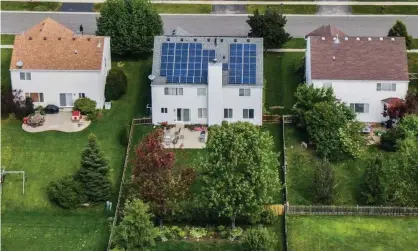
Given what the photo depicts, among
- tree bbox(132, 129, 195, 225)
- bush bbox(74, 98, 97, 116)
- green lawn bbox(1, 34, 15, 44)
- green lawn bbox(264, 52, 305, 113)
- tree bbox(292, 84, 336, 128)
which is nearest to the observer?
tree bbox(132, 129, 195, 225)

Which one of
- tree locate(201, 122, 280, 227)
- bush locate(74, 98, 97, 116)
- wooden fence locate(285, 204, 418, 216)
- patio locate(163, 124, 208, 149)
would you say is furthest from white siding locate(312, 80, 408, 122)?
bush locate(74, 98, 97, 116)

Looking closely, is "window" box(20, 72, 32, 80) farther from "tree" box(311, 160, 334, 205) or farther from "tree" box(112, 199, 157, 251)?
"tree" box(311, 160, 334, 205)

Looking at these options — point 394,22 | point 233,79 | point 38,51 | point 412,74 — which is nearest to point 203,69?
point 233,79

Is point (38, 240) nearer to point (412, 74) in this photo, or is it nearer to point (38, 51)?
point (38, 51)

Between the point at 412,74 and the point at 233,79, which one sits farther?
the point at 412,74

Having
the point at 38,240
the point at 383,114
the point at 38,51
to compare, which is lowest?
the point at 38,240

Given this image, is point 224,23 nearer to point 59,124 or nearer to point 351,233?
point 59,124

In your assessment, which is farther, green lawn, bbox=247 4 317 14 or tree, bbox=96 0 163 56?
green lawn, bbox=247 4 317 14
